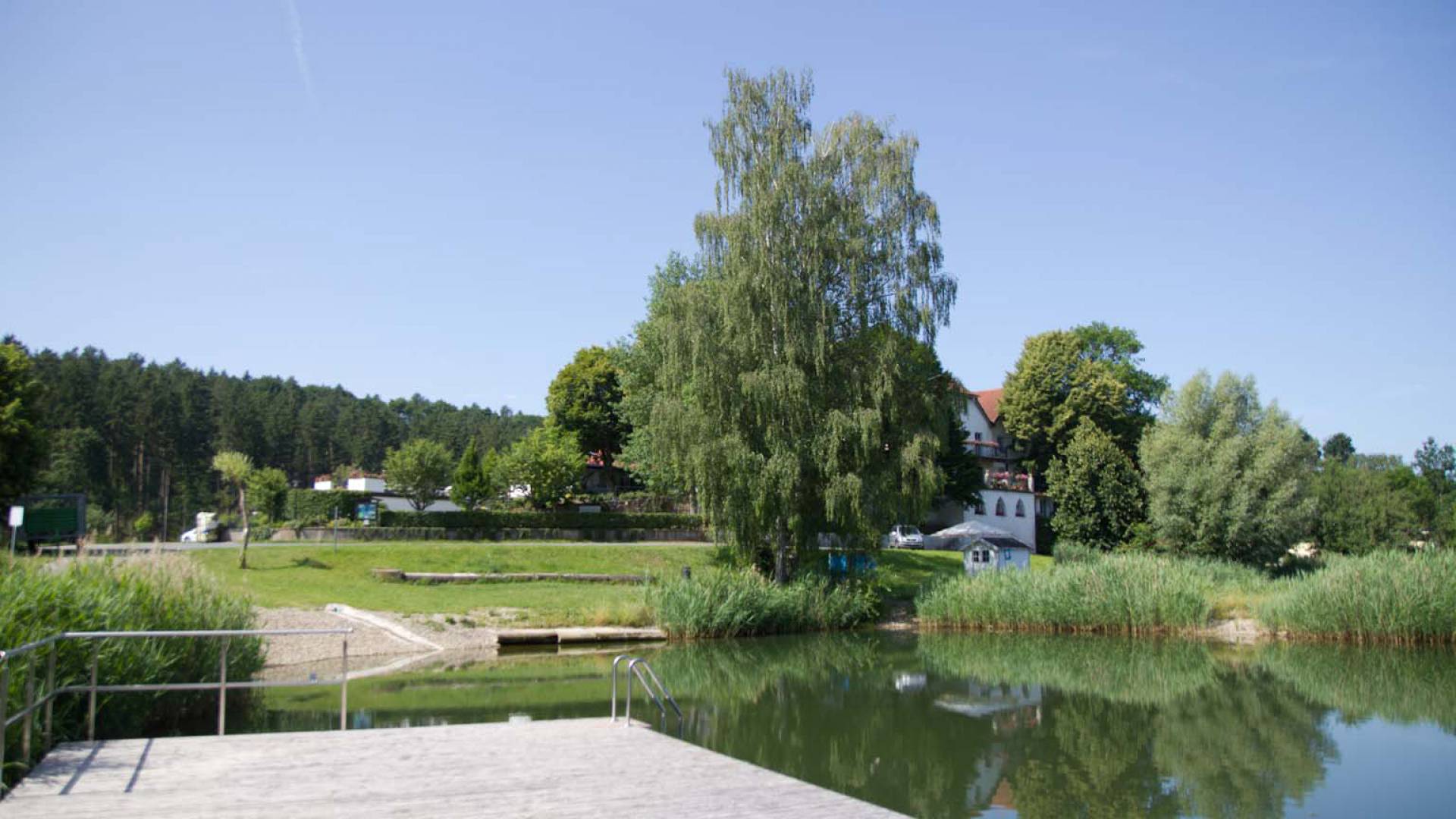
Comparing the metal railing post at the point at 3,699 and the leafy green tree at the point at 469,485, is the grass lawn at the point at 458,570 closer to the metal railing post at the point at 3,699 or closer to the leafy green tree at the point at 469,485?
the leafy green tree at the point at 469,485

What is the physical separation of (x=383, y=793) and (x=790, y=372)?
73.3 feet

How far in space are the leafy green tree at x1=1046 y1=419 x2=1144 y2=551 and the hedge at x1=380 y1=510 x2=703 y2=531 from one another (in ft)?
58.1

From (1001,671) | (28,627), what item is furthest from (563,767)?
(1001,671)

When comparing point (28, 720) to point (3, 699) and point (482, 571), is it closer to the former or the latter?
point (3, 699)

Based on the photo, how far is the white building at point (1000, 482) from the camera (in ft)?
189

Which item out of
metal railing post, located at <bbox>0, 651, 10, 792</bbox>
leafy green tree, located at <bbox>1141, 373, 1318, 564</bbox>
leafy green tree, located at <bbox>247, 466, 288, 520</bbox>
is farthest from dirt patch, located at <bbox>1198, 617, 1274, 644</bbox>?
leafy green tree, located at <bbox>247, 466, 288, 520</bbox>

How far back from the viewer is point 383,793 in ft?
27.7

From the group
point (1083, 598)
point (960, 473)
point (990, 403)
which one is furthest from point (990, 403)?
point (1083, 598)

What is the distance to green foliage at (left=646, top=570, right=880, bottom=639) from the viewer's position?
27484mm

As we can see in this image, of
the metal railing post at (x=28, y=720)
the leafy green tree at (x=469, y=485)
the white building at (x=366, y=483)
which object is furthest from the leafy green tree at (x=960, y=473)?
the metal railing post at (x=28, y=720)

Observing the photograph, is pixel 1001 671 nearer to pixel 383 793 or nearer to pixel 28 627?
pixel 383 793

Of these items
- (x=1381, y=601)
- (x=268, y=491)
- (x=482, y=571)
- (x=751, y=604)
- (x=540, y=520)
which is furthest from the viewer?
(x=540, y=520)

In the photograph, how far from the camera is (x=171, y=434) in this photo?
252 ft

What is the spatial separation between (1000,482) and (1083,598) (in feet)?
98.5
